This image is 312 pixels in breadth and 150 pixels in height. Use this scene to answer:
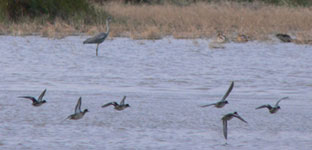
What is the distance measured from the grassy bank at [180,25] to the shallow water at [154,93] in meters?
3.02

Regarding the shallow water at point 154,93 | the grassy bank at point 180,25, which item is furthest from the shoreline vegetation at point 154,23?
the shallow water at point 154,93

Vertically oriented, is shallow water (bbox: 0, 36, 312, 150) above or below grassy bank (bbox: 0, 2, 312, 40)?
below

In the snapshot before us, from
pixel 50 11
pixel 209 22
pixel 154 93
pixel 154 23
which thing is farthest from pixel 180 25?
pixel 154 93

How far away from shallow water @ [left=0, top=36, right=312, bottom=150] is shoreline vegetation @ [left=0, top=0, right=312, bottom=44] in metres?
3.07

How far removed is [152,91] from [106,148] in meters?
4.40

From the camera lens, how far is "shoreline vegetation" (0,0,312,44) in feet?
77.5

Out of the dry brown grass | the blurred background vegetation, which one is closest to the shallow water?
the dry brown grass

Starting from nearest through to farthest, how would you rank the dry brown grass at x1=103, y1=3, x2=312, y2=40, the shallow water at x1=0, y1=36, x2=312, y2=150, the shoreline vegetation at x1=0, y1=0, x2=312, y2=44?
the shallow water at x1=0, y1=36, x2=312, y2=150, the shoreline vegetation at x1=0, y1=0, x2=312, y2=44, the dry brown grass at x1=103, y1=3, x2=312, y2=40

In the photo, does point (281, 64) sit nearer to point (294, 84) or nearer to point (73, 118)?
point (294, 84)

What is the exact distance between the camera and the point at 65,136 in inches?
308

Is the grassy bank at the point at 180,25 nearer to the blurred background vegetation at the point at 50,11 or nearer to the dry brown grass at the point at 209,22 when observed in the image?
the dry brown grass at the point at 209,22

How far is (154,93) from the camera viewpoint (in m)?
11.3

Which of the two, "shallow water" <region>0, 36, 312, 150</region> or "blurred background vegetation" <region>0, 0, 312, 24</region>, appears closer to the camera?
"shallow water" <region>0, 36, 312, 150</region>

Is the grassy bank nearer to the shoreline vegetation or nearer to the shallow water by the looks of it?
the shoreline vegetation
